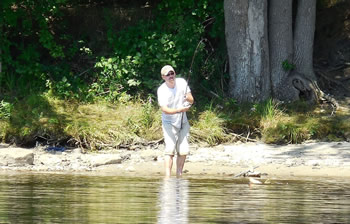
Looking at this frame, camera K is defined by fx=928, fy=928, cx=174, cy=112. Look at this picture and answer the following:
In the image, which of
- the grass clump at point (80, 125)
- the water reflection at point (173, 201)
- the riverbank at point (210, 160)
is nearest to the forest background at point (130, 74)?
the grass clump at point (80, 125)

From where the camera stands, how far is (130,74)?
55.9 ft

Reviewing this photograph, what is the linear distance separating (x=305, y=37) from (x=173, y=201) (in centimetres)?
787

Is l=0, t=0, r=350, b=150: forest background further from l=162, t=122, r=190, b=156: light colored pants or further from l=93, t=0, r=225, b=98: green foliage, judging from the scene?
l=162, t=122, r=190, b=156: light colored pants

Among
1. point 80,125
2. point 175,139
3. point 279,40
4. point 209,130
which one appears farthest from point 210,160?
point 279,40

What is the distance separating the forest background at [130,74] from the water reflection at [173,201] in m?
3.37

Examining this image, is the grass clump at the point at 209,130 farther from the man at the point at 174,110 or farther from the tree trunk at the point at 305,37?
the man at the point at 174,110

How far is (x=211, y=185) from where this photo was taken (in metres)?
11.8

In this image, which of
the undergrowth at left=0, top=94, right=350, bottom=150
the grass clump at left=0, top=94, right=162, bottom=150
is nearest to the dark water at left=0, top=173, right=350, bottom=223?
the grass clump at left=0, top=94, right=162, bottom=150

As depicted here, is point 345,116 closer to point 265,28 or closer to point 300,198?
point 265,28

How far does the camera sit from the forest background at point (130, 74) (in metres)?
15.4

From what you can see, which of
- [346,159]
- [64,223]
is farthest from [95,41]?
[64,223]

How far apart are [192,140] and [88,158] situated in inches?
72.4

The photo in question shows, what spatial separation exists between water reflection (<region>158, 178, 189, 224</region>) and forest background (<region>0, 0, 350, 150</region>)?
3.37m

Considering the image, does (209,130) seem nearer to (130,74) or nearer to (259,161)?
(259,161)
